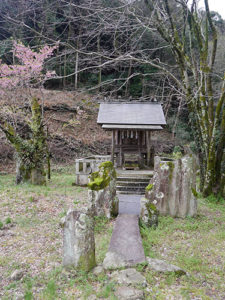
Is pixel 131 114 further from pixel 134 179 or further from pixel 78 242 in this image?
pixel 78 242

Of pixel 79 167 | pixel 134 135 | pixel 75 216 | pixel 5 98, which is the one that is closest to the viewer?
pixel 75 216

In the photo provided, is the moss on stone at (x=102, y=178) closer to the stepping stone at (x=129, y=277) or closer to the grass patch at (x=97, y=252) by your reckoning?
the grass patch at (x=97, y=252)

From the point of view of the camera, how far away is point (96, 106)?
23.3 metres

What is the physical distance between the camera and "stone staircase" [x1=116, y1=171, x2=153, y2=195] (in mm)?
10203

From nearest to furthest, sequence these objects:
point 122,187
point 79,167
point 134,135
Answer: point 122,187 → point 79,167 → point 134,135

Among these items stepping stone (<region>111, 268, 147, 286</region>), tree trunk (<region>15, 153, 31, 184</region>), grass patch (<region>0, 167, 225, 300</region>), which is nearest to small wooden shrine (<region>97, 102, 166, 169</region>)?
tree trunk (<region>15, 153, 31, 184</region>)

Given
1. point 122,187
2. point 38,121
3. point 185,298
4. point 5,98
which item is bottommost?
point 122,187

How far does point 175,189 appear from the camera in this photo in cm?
657

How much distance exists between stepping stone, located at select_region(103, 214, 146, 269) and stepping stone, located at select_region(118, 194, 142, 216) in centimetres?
154

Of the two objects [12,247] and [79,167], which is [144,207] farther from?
[79,167]

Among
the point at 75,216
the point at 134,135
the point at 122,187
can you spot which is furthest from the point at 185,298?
the point at 134,135

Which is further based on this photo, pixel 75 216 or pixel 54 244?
pixel 54 244

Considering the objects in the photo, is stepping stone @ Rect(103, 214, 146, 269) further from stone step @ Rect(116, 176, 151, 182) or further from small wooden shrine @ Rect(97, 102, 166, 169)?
small wooden shrine @ Rect(97, 102, 166, 169)

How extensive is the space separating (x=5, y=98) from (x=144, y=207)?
12.6 m
